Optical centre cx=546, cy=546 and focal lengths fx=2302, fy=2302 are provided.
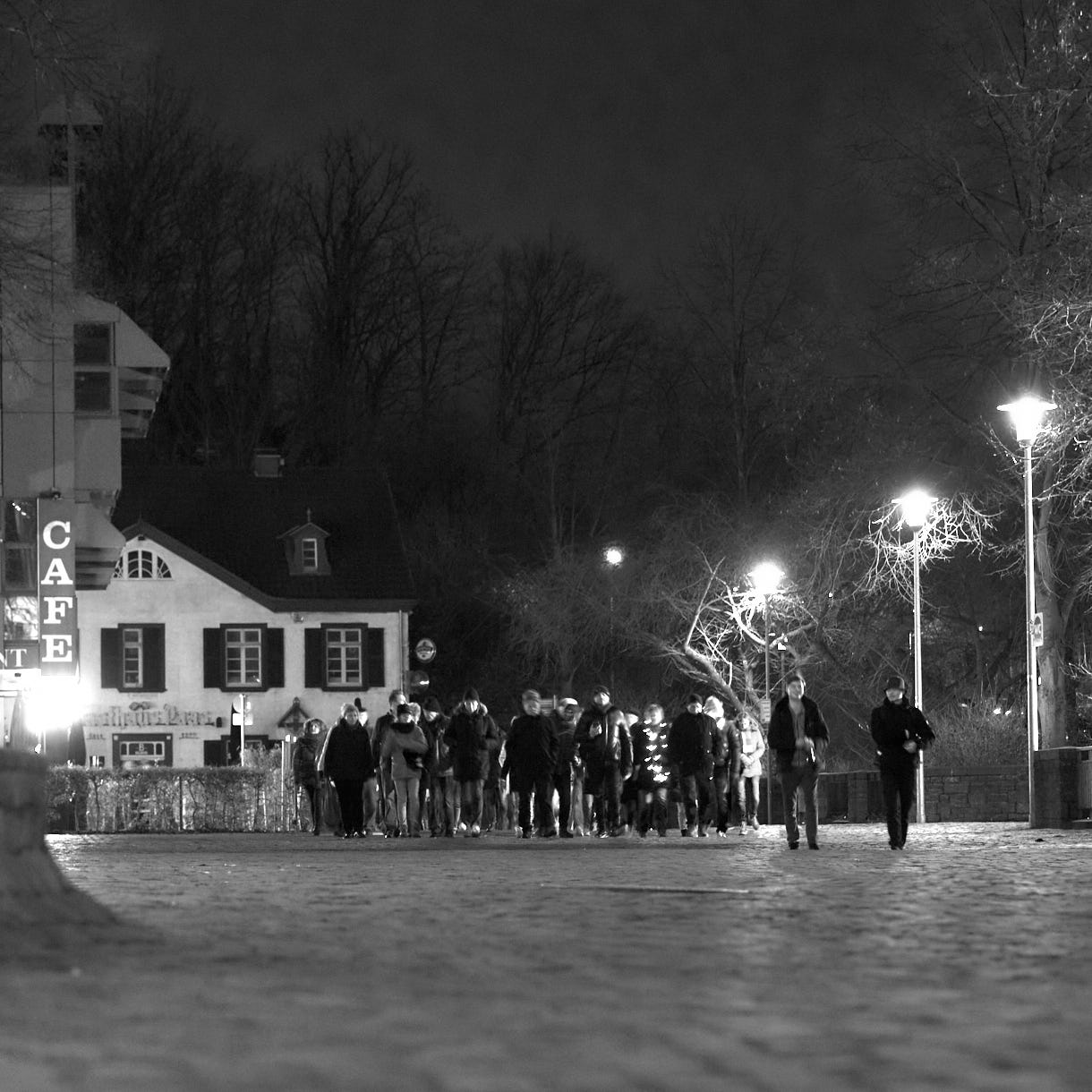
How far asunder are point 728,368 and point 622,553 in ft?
17.1

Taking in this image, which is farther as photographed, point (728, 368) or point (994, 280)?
point (728, 368)

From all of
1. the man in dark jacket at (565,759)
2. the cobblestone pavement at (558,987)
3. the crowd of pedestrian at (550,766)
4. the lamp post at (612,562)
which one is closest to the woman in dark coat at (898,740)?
the crowd of pedestrian at (550,766)

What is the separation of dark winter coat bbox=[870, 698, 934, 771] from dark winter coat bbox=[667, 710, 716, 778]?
154 inches

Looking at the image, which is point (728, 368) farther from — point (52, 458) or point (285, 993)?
point (285, 993)

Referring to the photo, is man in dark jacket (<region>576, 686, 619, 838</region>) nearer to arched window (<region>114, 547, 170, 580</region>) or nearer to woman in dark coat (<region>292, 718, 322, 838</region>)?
woman in dark coat (<region>292, 718, 322, 838</region>)

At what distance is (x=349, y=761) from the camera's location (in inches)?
1094

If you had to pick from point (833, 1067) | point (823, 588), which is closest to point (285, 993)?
point (833, 1067)

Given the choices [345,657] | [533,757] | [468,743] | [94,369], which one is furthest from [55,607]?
[345,657]

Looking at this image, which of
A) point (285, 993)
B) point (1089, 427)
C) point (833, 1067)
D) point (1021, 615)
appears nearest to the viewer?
point (833, 1067)

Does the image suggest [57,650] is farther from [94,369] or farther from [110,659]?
[110,659]

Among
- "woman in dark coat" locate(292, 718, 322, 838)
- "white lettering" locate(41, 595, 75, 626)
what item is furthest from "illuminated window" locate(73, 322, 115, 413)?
"woman in dark coat" locate(292, 718, 322, 838)

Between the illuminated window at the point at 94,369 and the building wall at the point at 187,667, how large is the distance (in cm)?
2457

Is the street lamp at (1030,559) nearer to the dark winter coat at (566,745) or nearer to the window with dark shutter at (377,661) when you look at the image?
the dark winter coat at (566,745)

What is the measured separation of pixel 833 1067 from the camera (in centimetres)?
608
